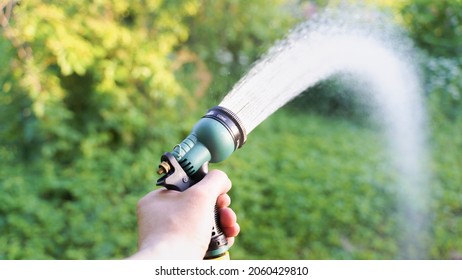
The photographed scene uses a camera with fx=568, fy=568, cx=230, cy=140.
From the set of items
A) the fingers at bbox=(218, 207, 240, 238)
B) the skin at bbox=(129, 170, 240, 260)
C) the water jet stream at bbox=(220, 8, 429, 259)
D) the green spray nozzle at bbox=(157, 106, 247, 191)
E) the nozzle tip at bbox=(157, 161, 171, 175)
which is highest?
the water jet stream at bbox=(220, 8, 429, 259)

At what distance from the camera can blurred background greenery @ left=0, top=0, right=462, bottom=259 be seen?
3.07 m

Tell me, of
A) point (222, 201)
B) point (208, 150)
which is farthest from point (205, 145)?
point (222, 201)

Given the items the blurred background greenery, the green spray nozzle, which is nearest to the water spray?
the green spray nozzle

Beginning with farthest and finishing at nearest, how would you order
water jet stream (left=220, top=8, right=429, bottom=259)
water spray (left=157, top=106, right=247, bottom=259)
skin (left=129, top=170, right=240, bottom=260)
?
1. water jet stream (left=220, top=8, right=429, bottom=259)
2. water spray (left=157, top=106, right=247, bottom=259)
3. skin (left=129, top=170, right=240, bottom=260)

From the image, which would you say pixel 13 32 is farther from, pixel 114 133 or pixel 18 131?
pixel 114 133

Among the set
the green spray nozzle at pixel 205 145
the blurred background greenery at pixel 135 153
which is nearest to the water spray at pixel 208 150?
the green spray nozzle at pixel 205 145

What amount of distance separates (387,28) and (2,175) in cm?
269

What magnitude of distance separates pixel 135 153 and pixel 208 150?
235 cm

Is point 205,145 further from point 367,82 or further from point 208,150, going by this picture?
point 367,82

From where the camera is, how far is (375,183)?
11.7ft

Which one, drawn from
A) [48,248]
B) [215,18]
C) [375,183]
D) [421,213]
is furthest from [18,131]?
[421,213]

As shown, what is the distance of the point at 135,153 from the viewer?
140 inches

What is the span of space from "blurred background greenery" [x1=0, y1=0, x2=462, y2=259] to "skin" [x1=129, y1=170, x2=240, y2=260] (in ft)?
5.26

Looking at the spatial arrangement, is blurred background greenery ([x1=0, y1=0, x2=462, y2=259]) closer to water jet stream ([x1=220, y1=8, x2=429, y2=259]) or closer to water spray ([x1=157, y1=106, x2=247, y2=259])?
water jet stream ([x1=220, y1=8, x2=429, y2=259])
